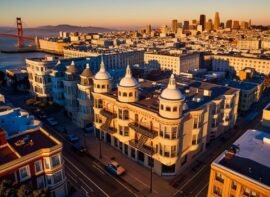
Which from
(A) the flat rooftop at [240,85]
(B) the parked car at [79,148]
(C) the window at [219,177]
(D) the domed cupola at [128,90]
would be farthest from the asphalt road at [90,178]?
(A) the flat rooftop at [240,85]

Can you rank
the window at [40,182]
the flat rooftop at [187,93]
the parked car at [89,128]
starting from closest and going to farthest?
the window at [40,182], the flat rooftop at [187,93], the parked car at [89,128]

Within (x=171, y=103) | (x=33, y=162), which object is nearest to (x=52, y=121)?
(x=33, y=162)

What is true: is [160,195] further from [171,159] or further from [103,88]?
[103,88]

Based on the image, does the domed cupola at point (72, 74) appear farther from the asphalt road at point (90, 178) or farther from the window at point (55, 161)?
the window at point (55, 161)

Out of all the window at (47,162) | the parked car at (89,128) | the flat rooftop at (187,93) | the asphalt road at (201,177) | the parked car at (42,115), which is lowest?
the asphalt road at (201,177)

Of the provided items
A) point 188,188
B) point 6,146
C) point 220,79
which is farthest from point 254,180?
point 220,79

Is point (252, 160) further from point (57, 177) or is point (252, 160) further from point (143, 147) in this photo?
point (57, 177)

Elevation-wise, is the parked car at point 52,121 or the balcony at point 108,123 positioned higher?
the balcony at point 108,123
